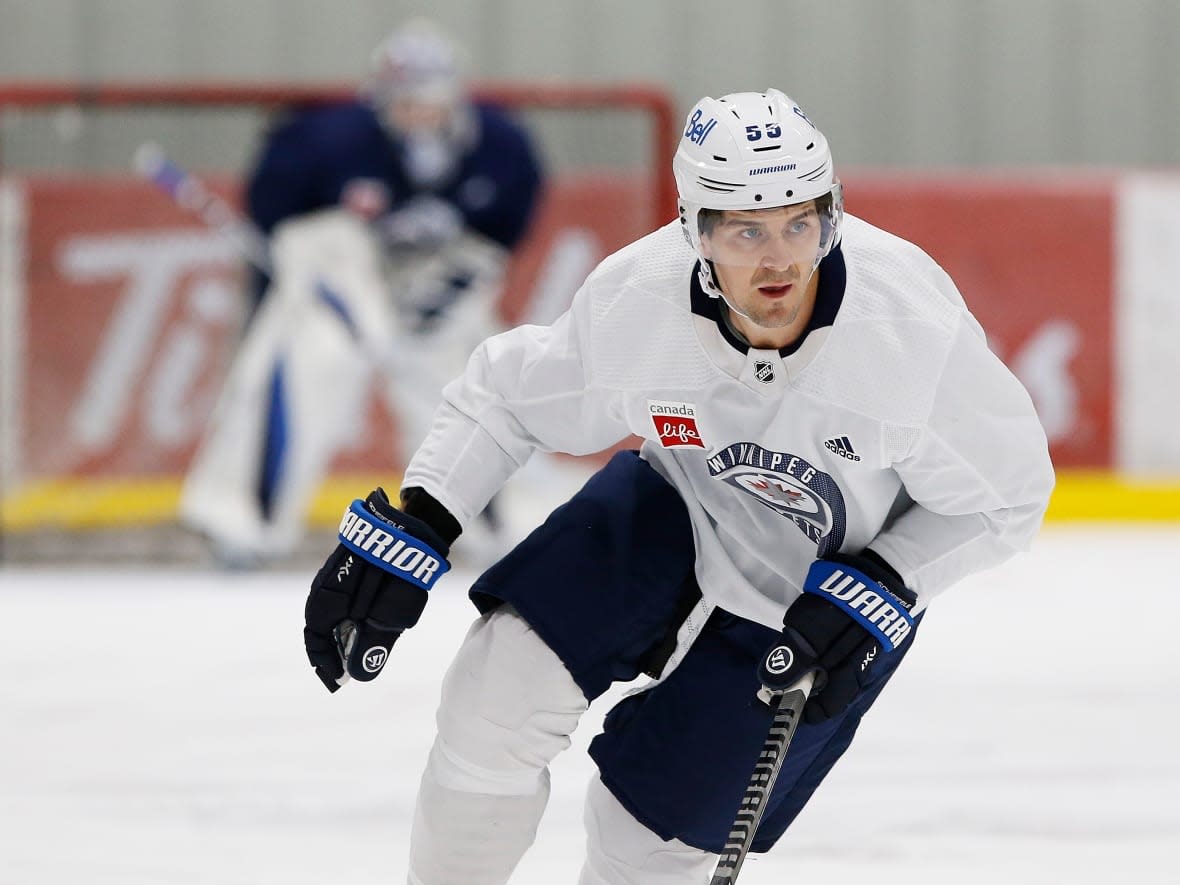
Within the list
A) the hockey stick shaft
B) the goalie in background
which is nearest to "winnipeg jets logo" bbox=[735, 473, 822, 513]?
the goalie in background

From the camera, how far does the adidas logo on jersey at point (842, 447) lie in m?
1.71

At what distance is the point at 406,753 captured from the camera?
2873 mm

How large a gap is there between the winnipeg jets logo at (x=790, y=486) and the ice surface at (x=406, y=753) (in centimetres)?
46

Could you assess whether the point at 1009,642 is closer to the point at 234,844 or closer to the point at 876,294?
the point at 234,844

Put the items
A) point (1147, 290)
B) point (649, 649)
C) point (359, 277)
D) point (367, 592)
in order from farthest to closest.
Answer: point (1147, 290) → point (359, 277) → point (649, 649) → point (367, 592)

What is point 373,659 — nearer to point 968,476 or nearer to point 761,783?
point 761,783

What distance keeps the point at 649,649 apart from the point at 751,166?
519 millimetres

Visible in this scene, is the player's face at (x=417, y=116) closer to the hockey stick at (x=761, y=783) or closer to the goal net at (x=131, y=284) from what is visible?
the goal net at (x=131, y=284)

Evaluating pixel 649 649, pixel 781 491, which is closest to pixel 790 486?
pixel 781 491

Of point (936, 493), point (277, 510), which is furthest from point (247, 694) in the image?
point (936, 493)

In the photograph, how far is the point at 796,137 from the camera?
1685 millimetres

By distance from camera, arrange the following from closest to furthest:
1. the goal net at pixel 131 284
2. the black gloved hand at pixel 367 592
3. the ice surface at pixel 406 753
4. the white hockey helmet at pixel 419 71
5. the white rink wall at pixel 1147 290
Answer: the black gloved hand at pixel 367 592, the ice surface at pixel 406 753, the white hockey helmet at pixel 419 71, the goal net at pixel 131 284, the white rink wall at pixel 1147 290

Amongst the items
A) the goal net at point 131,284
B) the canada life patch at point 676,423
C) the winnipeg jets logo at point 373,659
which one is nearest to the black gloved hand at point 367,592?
the winnipeg jets logo at point 373,659

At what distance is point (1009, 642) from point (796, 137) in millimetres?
2317
